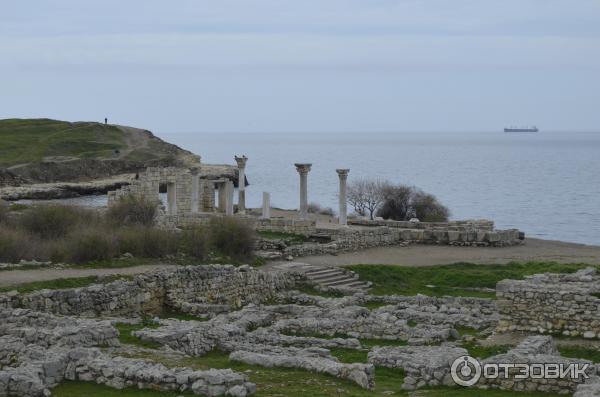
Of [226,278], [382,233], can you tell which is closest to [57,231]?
[226,278]

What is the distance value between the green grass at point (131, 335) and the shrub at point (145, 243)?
28.6 ft

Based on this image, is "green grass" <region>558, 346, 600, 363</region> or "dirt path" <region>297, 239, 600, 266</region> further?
"dirt path" <region>297, 239, 600, 266</region>

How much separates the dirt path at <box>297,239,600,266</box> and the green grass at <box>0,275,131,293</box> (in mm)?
10365

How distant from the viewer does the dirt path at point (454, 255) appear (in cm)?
3575

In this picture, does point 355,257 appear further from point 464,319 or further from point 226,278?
point 464,319

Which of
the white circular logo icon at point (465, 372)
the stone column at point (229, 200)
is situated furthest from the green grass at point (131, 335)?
the stone column at point (229, 200)

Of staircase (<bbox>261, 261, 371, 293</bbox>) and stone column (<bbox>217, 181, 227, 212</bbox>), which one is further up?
stone column (<bbox>217, 181, 227, 212</bbox>)

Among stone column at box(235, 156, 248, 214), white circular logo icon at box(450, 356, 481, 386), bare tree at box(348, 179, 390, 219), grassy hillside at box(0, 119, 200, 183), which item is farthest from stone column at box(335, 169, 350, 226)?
grassy hillside at box(0, 119, 200, 183)

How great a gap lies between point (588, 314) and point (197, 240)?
48.5 feet

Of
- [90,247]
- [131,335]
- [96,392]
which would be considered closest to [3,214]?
[90,247]

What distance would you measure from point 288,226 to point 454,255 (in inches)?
294

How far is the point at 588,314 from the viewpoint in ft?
70.1

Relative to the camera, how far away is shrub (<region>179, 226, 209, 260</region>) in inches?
1268

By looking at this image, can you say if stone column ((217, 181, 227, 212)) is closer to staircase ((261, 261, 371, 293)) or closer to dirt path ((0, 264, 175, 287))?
staircase ((261, 261, 371, 293))
